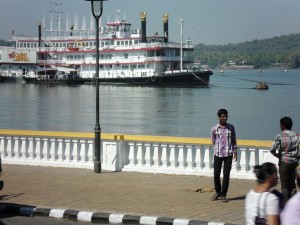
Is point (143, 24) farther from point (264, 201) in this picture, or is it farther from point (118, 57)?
point (264, 201)

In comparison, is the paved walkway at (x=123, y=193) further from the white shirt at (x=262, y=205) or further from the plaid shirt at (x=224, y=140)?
the white shirt at (x=262, y=205)

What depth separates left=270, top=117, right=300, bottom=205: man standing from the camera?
828 cm

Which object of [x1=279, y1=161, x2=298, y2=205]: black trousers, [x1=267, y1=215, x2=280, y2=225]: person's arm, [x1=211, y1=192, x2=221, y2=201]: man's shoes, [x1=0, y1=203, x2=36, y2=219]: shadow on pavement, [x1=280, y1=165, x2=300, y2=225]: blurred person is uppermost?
[x1=280, y1=165, x2=300, y2=225]: blurred person

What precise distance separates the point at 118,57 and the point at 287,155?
86.9m

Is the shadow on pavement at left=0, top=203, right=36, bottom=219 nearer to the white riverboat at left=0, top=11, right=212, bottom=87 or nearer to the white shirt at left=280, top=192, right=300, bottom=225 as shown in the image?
the white shirt at left=280, top=192, right=300, bottom=225

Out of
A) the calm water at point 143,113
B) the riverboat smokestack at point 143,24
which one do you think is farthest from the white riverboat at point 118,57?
the calm water at point 143,113

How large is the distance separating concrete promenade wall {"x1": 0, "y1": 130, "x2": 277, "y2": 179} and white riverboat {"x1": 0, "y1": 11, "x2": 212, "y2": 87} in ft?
258

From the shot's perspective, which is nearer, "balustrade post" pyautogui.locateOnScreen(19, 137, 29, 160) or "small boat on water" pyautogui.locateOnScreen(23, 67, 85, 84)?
"balustrade post" pyautogui.locateOnScreen(19, 137, 29, 160)

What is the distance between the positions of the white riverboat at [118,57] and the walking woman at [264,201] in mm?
86590

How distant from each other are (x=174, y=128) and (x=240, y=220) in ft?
116

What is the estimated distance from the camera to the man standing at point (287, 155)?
8.28 metres

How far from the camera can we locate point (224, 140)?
920 centimetres

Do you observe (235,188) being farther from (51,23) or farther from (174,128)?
(51,23)

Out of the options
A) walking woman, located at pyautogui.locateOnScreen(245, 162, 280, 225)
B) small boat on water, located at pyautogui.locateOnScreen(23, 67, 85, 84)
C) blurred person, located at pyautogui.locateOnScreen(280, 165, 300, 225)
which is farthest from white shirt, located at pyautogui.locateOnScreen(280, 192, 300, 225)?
small boat on water, located at pyautogui.locateOnScreen(23, 67, 85, 84)
